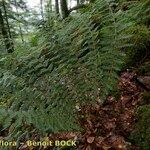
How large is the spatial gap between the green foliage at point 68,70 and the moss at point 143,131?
41 centimetres

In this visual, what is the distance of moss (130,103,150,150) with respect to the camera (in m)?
2.68

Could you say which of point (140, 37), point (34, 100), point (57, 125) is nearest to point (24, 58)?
point (34, 100)

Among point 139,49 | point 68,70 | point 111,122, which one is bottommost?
point 111,122

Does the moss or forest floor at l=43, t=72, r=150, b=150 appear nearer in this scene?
the moss

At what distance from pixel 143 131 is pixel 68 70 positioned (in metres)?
0.87

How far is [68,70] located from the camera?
9.24 ft

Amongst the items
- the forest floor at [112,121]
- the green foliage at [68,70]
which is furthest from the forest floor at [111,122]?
the green foliage at [68,70]

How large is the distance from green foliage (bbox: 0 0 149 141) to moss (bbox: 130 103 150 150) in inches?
16.1

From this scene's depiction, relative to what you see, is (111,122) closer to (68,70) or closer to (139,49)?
(68,70)

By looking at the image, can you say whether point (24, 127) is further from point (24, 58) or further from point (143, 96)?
point (143, 96)

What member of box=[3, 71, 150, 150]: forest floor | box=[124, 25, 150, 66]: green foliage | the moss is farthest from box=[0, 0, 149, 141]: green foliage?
box=[124, 25, 150, 66]: green foliage

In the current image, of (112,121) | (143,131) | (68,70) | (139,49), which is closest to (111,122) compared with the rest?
(112,121)

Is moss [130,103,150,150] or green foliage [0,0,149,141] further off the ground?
green foliage [0,0,149,141]

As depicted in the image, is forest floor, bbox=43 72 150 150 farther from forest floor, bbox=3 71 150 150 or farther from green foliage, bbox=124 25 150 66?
green foliage, bbox=124 25 150 66
